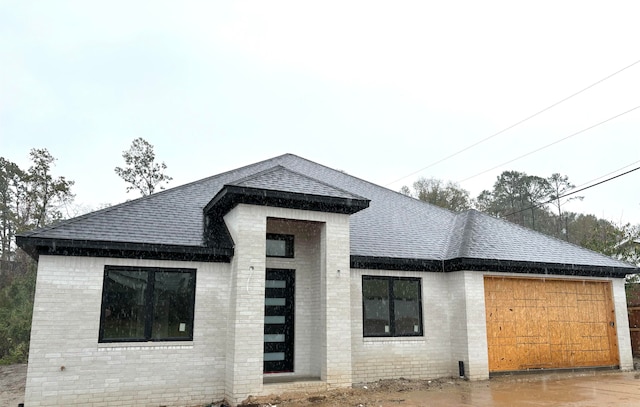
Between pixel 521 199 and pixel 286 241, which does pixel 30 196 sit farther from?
pixel 521 199

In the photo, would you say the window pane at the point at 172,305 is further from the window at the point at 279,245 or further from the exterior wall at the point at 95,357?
the window at the point at 279,245

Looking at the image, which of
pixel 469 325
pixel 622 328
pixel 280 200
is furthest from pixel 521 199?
pixel 280 200

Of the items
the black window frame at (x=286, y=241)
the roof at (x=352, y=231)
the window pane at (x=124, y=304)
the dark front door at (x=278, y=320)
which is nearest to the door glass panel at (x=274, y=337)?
the dark front door at (x=278, y=320)

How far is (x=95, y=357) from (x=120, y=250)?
2.12 metres

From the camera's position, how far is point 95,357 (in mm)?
8852

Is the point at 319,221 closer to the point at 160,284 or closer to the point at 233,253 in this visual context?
the point at 233,253

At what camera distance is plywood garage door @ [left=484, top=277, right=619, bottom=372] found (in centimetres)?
1241

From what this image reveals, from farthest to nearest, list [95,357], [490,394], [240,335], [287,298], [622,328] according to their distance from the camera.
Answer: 1. [622,328]
2. [287,298]
3. [490,394]
4. [240,335]
5. [95,357]

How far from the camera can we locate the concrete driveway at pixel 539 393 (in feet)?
29.7

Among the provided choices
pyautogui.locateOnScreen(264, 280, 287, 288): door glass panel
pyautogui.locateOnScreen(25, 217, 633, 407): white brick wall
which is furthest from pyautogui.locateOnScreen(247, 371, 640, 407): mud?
pyautogui.locateOnScreen(264, 280, 287, 288): door glass panel

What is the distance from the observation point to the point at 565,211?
4344 cm

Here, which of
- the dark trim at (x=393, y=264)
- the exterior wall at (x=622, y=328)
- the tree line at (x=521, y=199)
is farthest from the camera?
the tree line at (x=521, y=199)

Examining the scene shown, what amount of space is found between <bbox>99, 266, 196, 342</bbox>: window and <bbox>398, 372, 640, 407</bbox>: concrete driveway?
4.61 m

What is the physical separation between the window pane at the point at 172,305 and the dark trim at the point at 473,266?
411cm
